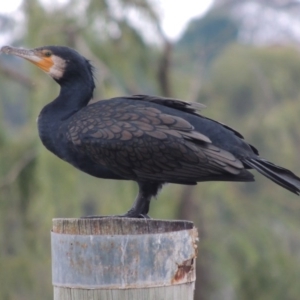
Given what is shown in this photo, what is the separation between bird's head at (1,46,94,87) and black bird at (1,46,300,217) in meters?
0.27

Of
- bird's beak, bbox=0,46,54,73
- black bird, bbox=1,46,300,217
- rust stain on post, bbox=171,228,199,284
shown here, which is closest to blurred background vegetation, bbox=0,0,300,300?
bird's beak, bbox=0,46,54,73

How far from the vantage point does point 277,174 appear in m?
4.14

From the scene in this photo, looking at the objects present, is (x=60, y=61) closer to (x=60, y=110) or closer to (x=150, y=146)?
(x=60, y=110)

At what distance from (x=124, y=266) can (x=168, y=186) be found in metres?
4.15

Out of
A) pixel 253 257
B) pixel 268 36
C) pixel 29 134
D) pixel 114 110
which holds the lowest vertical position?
pixel 253 257

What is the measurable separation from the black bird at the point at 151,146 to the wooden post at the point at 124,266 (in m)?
0.79

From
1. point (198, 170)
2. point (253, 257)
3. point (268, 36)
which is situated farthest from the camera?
point (268, 36)

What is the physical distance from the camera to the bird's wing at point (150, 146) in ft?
13.4

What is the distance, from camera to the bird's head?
183 inches

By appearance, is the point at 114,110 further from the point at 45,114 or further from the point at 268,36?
the point at 268,36

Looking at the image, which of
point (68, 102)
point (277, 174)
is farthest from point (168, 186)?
point (277, 174)

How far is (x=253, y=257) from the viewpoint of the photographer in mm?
8680

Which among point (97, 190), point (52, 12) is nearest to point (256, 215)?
point (97, 190)

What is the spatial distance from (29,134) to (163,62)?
5.79 ft
